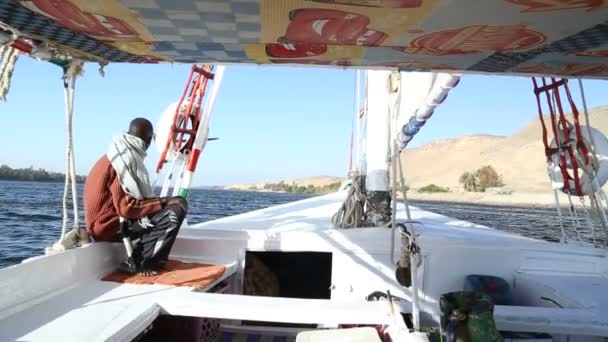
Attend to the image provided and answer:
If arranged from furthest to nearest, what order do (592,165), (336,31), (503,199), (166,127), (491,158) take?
(491,158)
(503,199)
(166,127)
(592,165)
(336,31)

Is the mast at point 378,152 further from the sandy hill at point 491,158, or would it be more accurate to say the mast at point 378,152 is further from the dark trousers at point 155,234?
the sandy hill at point 491,158

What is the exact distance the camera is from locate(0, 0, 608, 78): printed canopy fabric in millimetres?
1662

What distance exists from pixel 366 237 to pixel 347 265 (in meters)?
0.30

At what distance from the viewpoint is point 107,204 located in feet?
9.95

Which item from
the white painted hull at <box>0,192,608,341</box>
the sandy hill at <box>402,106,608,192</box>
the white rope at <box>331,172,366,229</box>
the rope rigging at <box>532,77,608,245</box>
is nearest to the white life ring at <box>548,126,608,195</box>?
the rope rigging at <box>532,77,608,245</box>

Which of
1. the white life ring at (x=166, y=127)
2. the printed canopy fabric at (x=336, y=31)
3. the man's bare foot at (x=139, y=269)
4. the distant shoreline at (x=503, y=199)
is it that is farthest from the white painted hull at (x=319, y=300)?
the distant shoreline at (x=503, y=199)

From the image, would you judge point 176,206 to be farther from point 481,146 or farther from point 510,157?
point 481,146

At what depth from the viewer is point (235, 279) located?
371cm

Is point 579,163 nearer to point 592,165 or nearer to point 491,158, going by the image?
point 592,165

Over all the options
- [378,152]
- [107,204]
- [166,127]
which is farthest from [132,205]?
[378,152]

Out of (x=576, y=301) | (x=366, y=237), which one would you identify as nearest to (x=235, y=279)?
(x=366, y=237)

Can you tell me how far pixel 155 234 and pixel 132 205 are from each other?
28 centimetres

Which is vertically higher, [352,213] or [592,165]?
[592,165]

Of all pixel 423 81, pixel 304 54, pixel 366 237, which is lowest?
pixel 366 237
